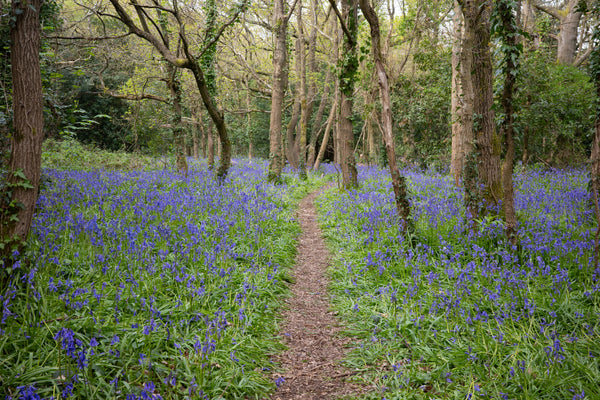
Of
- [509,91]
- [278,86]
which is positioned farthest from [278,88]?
[509,91]

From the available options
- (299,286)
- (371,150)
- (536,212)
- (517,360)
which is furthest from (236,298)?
(371,150)

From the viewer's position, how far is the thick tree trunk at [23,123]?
359 cm

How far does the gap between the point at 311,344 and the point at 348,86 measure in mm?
9075

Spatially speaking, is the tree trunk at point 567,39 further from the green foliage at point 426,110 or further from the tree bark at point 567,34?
the green foliage at point 426,110

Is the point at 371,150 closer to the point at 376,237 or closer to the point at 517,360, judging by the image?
the point at 376,237

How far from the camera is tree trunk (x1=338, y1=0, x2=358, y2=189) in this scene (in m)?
10.4

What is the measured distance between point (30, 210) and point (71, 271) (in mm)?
814

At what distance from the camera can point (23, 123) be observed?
368cm

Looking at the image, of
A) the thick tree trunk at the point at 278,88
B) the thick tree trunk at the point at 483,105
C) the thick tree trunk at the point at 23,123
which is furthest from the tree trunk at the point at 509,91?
the thick tree trunk at the point at 278,88

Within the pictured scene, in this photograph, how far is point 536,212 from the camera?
709 centimetres

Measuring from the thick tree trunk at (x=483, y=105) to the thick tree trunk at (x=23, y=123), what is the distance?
20.5 ft

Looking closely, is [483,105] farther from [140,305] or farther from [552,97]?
[552,97]

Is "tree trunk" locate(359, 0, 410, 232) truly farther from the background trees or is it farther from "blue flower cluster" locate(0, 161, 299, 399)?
"blue flower cluster" locate(0, 161, 299, 399)

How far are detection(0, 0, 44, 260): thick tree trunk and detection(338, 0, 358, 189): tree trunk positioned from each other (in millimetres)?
7893
